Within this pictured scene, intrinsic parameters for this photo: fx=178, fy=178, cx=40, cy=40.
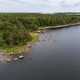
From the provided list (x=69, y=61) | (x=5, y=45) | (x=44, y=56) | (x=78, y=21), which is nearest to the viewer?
(x=69, y=61)

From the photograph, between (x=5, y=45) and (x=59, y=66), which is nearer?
(x=59, y=66)

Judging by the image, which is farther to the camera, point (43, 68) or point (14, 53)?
point (14, 53)

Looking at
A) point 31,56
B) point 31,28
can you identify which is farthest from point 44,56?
point 31,28

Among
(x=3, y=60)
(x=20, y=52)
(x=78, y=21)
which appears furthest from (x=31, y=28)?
(x=78, y=21)

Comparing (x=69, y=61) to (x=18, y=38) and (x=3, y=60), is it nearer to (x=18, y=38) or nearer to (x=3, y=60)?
(x=3, y=60)

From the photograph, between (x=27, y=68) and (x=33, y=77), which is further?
(x=27, y=68)

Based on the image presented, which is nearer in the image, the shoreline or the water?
the water

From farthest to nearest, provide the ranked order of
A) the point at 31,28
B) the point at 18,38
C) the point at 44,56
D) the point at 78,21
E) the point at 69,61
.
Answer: the point at 78,21, the point at 31,28, the point at 18,38, the point at 44,56, the point at 69,61

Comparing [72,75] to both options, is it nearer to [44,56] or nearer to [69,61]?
[69,61]

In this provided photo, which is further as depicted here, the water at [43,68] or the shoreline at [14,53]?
the shoreline at [14,53]
